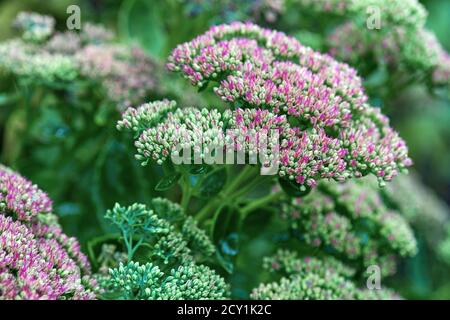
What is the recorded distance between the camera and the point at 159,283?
1.21 metres

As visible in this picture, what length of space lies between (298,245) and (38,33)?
3.23 ft

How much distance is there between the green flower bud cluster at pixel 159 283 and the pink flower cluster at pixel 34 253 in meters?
0.06

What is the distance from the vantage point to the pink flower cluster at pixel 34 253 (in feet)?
3.44

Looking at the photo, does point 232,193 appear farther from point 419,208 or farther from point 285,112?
point 419,208

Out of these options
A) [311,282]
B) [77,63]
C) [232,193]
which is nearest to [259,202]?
[232,193]

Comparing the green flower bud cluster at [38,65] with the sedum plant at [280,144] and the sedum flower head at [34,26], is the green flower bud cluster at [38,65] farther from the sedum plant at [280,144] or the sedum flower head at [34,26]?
the sedum plant at [280,144]

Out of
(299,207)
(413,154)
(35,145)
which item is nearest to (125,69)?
(35,145)

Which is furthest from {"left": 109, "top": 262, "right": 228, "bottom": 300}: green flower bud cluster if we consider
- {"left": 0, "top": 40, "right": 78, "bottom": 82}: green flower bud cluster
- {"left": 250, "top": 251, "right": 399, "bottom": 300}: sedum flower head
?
{"left": 0, "top": 40, "right": 78, "bottom": 82}: green flower bud cluster

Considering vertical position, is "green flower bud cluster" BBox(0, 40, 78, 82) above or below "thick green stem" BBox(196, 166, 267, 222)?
above

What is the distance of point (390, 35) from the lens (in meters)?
1.76

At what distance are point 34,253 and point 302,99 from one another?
59 cm

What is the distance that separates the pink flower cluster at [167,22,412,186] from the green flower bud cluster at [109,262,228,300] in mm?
279

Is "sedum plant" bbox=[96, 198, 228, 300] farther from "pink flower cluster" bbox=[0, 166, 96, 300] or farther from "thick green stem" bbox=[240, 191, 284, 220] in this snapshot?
"thick green stem" bbox=[240, 191, 284, 220]

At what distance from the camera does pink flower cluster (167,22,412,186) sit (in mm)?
1177
